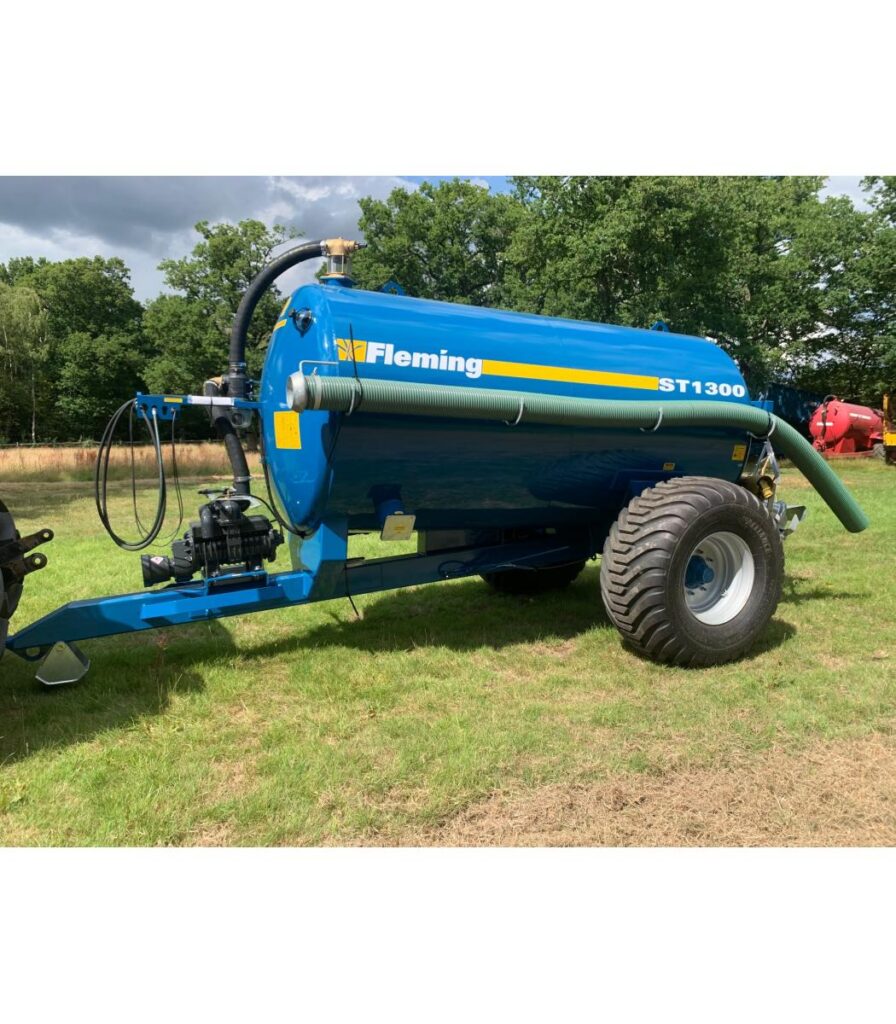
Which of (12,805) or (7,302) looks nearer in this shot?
(12,805)

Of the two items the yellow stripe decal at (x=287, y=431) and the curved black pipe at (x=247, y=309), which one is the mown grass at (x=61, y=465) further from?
the yellow stripe decal at (x=287, y=431)

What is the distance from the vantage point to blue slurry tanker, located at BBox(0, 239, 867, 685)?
3.58 m

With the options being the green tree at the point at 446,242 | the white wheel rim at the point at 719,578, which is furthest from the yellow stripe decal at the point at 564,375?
the green tree at the point at 446,242

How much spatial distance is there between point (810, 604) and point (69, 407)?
36.9 meters

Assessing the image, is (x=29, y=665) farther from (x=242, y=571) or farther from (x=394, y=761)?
(x=394, y=761)

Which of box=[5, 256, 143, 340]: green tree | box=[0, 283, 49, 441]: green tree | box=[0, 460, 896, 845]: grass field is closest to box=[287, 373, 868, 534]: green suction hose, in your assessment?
box=[0, 460, 896, 845]: grass field

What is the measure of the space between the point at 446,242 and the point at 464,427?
29.0 meters

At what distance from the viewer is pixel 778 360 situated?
2147 centimetres

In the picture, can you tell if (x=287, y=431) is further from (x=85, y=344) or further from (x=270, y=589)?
(x=85, y=344)

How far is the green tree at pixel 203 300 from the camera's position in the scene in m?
29.9

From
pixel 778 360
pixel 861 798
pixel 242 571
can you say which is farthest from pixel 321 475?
pixel 778 360

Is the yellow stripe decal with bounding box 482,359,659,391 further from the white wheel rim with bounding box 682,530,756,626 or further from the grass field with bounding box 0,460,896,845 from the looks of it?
the grass field with bounding box 0,460,896,845

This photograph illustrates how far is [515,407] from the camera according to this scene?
373 cm

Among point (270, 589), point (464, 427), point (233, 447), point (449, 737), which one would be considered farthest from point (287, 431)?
point (449, 737)
